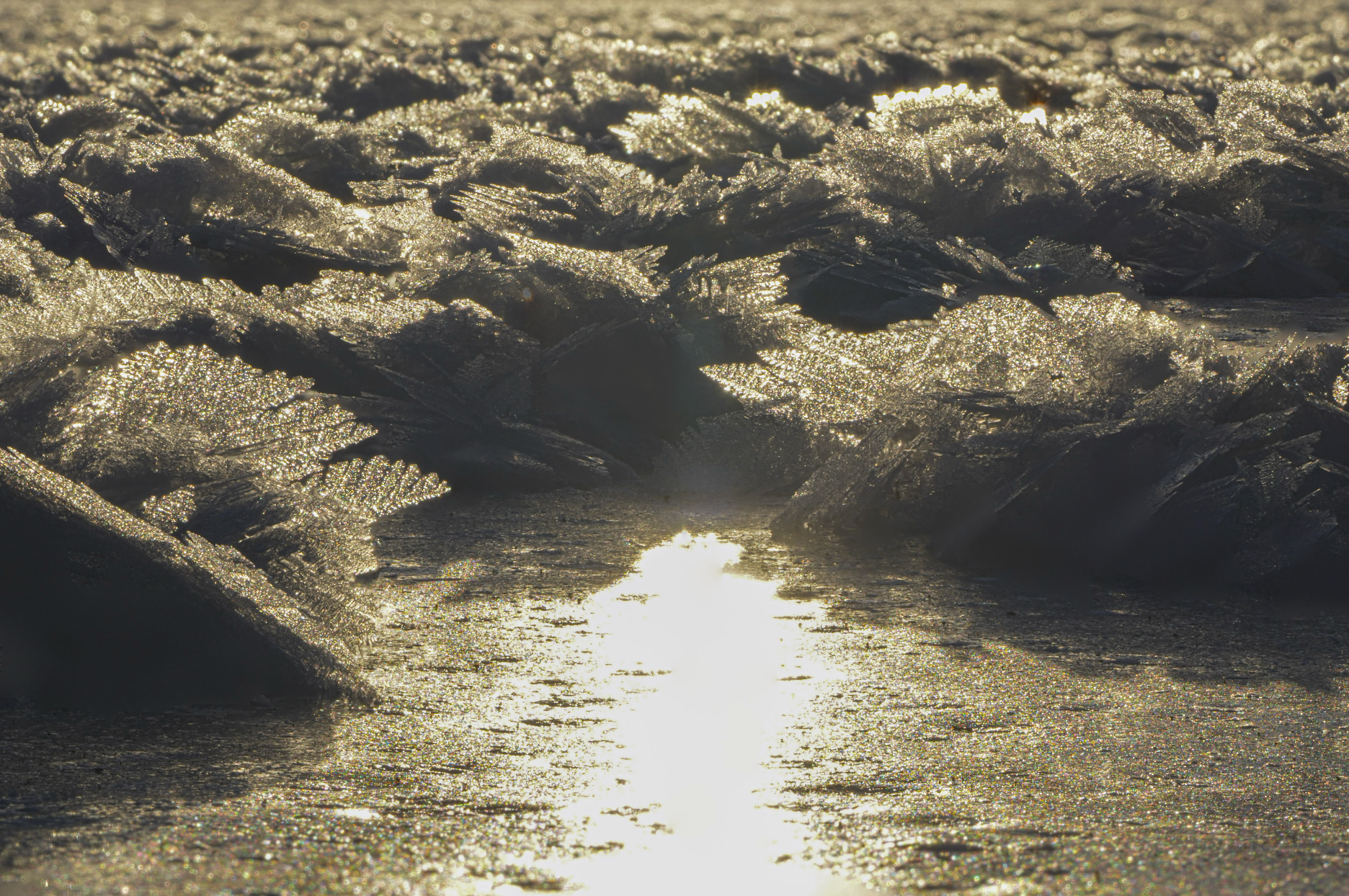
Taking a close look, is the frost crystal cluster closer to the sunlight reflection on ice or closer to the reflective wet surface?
the reflective wet surface

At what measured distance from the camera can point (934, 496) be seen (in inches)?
110

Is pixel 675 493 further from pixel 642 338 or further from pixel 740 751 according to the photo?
pixel 740 751

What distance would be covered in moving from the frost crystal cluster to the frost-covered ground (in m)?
0.01

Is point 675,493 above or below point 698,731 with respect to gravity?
above

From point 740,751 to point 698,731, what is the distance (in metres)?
0.08

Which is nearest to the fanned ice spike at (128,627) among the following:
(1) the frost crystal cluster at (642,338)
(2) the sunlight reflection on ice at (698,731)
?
(1) the frost crystal cluster at (642,338)

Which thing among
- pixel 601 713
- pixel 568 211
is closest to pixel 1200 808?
pixel 601 713

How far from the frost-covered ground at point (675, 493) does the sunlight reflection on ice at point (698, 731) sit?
0.04 feet

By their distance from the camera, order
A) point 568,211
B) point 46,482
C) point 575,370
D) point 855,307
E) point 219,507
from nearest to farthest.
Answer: point 46,482
point 219,507
point 575,370
point 855,307
point 568,211

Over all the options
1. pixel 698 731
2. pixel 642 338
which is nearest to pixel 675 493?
pixel 642 338

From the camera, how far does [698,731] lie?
1911mm

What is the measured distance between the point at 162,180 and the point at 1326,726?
3.87 metres

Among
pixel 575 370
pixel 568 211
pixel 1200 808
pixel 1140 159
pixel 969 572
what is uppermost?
pixel 1140 159

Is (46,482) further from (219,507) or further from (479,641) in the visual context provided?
(479,641)
